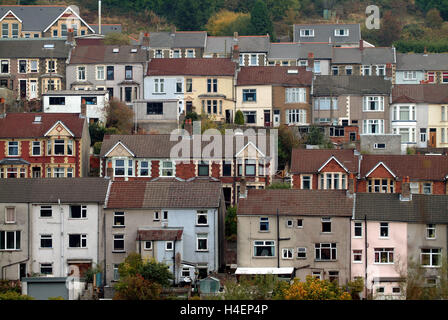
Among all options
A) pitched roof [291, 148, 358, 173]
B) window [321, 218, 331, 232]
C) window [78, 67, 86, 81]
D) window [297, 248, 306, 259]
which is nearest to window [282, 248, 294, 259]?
window [297, 248, 306, 259]

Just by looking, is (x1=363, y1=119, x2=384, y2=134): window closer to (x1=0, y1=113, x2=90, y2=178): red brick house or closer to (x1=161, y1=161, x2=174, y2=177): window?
(x1=161, y1=161, x2=174, y2=177): window

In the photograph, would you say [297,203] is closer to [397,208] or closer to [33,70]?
[397,208]

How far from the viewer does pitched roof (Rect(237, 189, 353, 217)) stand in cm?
4097

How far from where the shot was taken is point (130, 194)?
140ft

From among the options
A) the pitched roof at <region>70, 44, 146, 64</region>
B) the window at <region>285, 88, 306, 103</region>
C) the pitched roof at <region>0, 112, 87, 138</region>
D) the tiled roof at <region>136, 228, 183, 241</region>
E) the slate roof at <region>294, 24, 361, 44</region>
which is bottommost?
the tiled roof at <region>136, 228, 183, 241</region>

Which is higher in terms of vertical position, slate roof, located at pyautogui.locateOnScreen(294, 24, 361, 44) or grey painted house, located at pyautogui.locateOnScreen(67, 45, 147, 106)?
slate roof, located at pyautogui.locateOnScreen(294, 24, 361, 44)

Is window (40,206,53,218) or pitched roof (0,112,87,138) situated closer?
window (40,206,53,218)

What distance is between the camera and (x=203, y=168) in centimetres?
4972

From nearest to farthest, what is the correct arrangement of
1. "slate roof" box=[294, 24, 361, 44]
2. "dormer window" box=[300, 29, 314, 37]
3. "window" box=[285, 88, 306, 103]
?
"window" box=[285, 88, 306, 103], "slate roof" box=[294, 24, 361, 44], "dormer window" box=[300, 29, 314, 37]

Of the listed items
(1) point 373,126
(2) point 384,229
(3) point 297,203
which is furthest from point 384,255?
(1) point 373,126

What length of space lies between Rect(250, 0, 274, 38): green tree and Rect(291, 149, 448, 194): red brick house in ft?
119

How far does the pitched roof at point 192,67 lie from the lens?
62156 mm

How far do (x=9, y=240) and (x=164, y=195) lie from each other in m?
6.97

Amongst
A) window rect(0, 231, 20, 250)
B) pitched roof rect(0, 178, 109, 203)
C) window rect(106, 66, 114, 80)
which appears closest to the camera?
window rect(0, 231, 20, 250)
